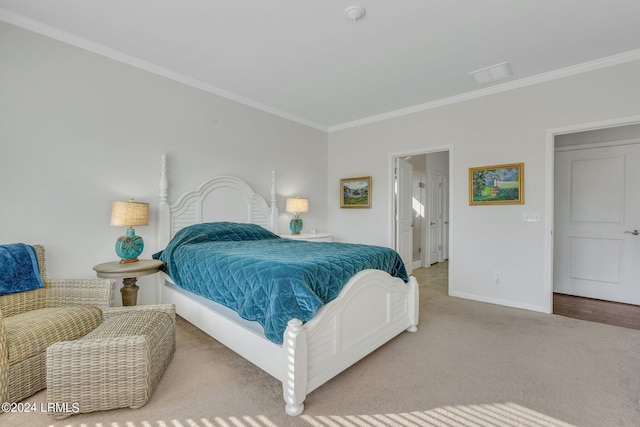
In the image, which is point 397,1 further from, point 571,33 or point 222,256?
point 222,256

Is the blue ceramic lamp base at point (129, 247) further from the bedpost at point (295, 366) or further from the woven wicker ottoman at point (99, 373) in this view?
the bedpost at point (295, 366)

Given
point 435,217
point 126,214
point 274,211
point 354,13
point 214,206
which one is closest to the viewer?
point 354,13

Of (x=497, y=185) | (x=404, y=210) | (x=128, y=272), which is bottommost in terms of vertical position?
(x=128, y=272)

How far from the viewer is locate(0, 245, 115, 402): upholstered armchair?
5.08 ft

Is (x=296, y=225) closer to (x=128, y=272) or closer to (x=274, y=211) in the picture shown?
(x=274, y=211)

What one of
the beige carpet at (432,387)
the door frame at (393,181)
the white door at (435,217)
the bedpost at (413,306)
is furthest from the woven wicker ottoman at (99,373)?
the white door at (435,217)

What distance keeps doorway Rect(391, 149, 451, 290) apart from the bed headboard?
1876mm

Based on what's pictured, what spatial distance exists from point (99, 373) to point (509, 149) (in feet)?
13.3

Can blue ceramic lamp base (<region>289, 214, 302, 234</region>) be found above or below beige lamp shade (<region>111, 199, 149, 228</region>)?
below

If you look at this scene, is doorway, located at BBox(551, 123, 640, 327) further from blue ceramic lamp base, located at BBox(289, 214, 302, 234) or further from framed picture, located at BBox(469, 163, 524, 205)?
blue ceramic lamp base, located at BBox(289, 214, 302, 234)

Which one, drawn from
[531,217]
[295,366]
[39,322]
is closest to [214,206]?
[39,322]

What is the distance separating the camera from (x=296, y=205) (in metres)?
4.25

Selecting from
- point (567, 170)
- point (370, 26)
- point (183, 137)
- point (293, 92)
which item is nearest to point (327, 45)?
point (370, 26)

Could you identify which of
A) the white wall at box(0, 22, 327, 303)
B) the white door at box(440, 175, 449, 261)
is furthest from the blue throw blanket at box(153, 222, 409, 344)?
the white door at box(440, 175, 449, 261)
